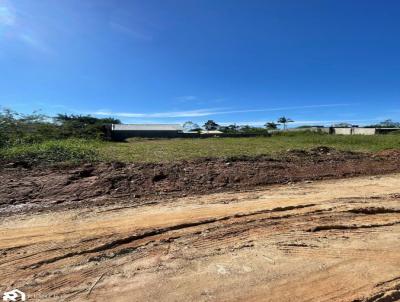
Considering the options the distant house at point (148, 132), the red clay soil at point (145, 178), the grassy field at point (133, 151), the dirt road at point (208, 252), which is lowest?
the dirt road at point (208, 252)

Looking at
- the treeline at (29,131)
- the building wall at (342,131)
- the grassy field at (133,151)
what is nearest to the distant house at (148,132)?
the treeline at (29,131)

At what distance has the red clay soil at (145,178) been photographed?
7398 millimetres

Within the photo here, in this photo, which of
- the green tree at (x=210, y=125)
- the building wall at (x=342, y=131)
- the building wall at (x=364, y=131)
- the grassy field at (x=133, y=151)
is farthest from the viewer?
the green tree at (x=210, y=125)

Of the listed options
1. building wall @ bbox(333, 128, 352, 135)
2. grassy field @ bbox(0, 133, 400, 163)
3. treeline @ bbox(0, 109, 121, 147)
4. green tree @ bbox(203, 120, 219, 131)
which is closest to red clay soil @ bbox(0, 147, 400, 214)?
grassy field @ bbox(0, 133, 400, 163)

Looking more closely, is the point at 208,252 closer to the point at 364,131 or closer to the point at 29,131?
the point at 29,131

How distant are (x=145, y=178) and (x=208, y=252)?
4.55m

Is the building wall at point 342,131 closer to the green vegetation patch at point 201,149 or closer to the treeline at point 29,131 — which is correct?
the green vegetation patch at point 201,149

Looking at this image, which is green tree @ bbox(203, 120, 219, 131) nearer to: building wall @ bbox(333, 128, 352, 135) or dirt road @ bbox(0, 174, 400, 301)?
building wall @ bbox(333, 128, 352, 135)

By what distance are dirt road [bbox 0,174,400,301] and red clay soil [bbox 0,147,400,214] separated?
90 centimetres

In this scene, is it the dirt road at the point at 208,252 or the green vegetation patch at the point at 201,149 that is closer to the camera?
the dirt road at the point at 208,252

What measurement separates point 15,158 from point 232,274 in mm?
10582

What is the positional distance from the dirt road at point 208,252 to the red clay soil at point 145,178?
897mm

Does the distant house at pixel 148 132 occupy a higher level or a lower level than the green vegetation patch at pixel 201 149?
higher

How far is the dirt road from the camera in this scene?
3607mm
